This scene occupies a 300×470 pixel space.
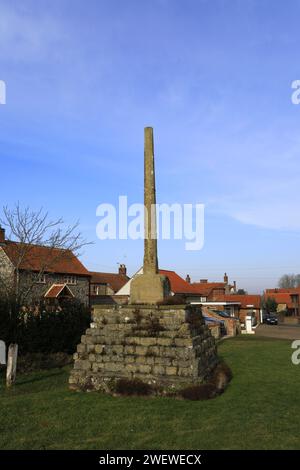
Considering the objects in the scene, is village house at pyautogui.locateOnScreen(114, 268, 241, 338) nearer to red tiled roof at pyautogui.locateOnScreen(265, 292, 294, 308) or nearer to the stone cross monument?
the stone cross monument

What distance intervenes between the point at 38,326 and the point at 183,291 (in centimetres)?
3452

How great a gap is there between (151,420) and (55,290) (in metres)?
25.6

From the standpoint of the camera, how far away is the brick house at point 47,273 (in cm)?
2656

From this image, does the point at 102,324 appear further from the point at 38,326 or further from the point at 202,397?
the point at 38,326

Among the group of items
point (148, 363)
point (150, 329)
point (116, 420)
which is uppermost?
point (150, 329)

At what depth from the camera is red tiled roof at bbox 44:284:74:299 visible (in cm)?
2992

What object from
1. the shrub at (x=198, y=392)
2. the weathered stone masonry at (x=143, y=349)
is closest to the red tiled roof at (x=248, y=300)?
the weathered stone masonry at (x=143, y=349)

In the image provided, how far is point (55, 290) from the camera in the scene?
30.8 meters

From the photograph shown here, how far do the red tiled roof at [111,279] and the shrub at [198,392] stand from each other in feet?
137

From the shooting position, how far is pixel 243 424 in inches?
237

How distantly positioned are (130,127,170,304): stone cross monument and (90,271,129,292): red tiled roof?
131 ft

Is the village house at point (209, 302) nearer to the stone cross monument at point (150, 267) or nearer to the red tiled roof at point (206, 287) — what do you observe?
the red tiled roof at point (206, 287)
